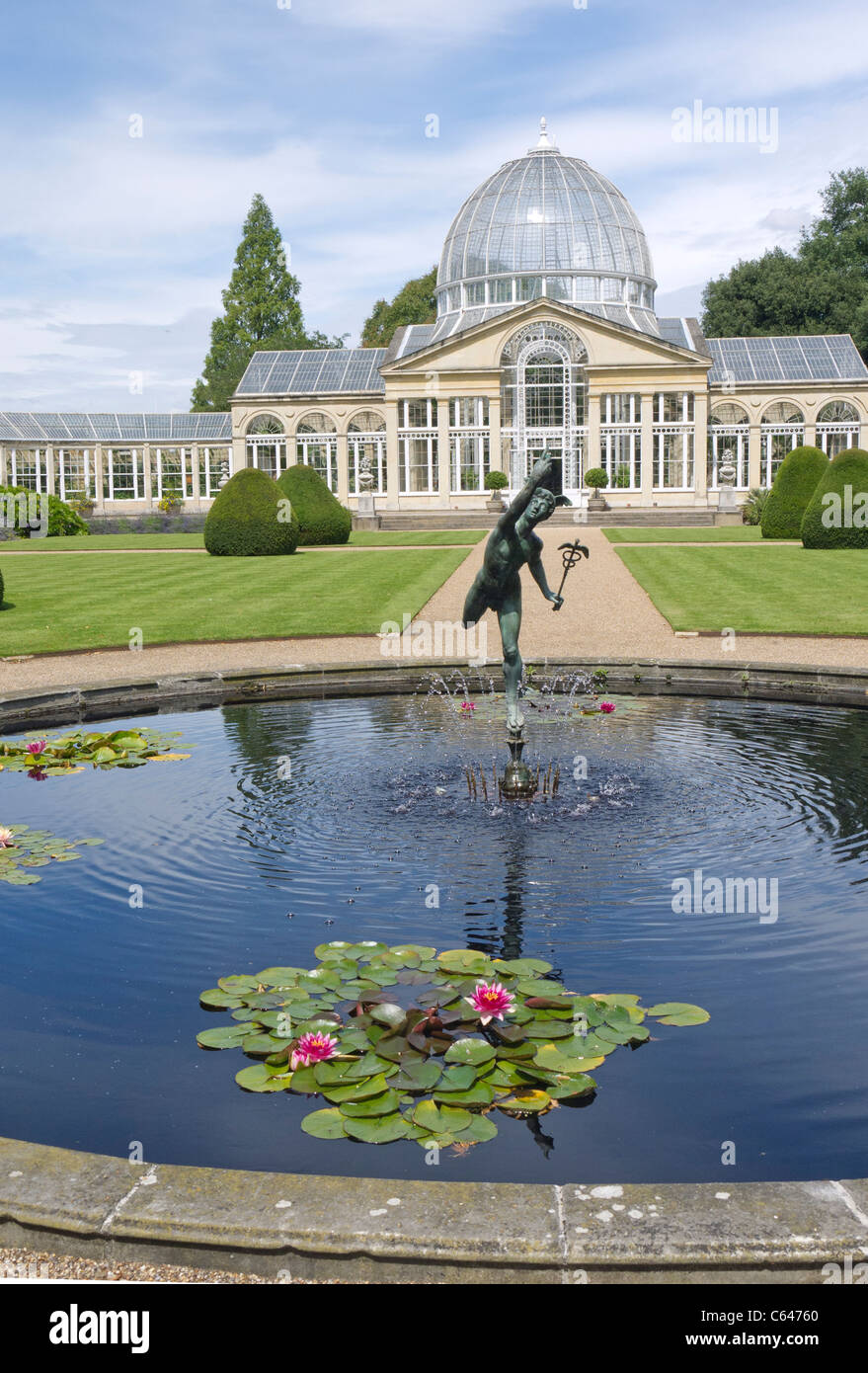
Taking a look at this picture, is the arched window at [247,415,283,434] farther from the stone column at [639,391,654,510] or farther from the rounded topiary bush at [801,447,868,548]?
the rounded topiary bush at [801,447,868,548]

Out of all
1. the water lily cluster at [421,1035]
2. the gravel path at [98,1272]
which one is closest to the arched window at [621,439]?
the water lily cluster at [421,1035]

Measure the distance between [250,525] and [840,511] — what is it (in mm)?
13973

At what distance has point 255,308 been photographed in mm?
69438

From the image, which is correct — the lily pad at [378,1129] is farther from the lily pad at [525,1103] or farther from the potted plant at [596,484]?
the potted plant at [596,484]

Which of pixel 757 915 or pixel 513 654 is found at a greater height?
pixel 513 654

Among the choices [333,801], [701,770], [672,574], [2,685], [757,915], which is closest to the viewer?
[757,915]

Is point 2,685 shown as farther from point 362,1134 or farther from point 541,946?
point 362,1134

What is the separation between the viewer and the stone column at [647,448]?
49.3m

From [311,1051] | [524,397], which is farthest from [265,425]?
[311,1051]

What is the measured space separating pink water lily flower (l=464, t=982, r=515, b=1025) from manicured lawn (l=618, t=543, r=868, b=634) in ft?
38.4

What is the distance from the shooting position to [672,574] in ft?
75.8

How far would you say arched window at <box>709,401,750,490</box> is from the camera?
51.5 metres
